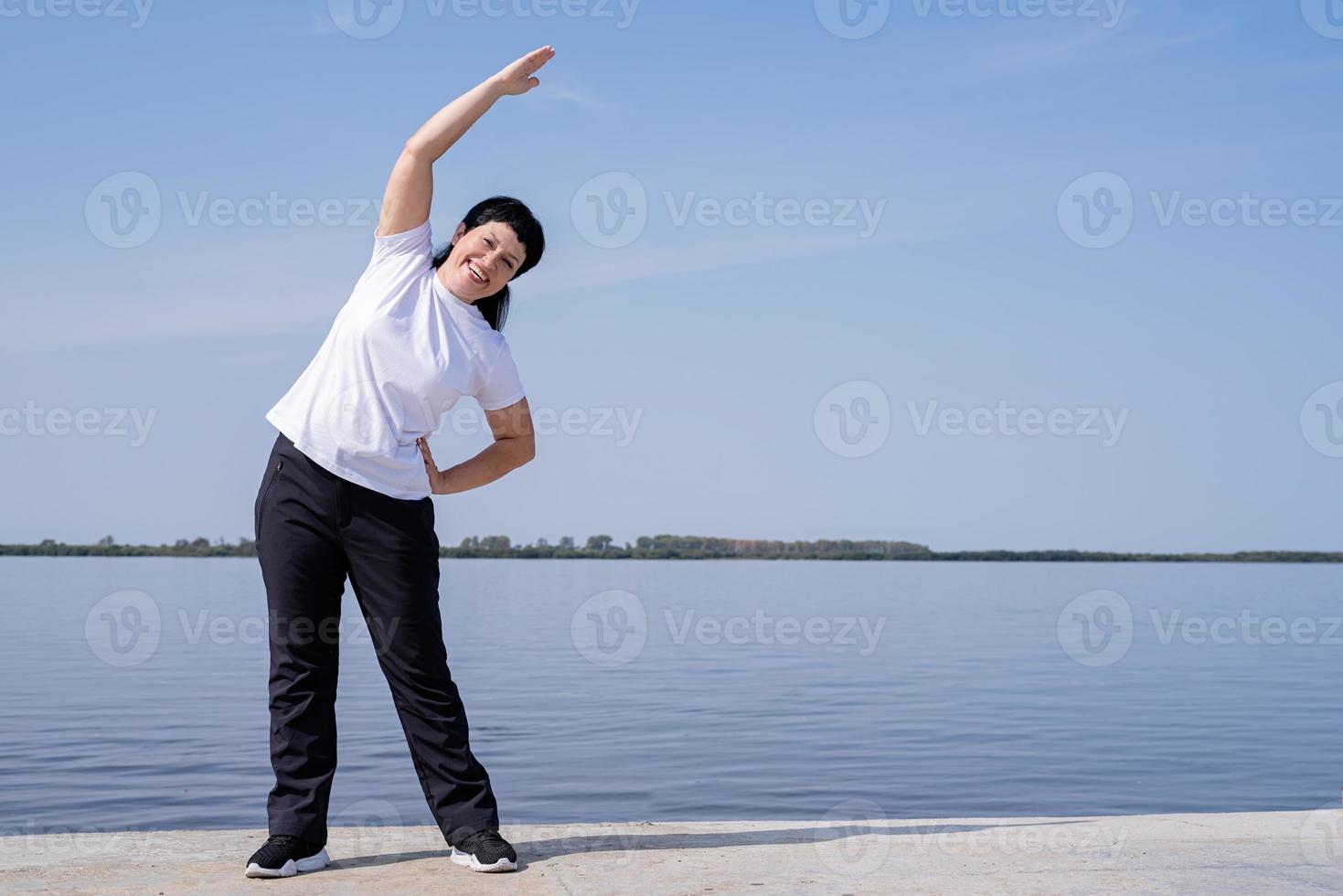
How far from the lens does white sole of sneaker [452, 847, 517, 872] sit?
11.2ft

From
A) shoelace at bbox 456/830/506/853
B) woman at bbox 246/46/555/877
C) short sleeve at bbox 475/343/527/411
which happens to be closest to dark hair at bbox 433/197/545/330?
woman at bbox 246/46/555/877

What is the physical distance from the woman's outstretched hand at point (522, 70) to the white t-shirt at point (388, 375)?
464mm

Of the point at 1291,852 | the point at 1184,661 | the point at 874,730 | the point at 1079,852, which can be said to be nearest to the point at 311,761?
the point at 1079,852

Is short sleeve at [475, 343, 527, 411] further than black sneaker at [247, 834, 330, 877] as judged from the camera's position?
Yes

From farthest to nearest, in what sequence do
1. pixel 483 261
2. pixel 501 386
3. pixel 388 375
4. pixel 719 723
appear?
pixel 719 723 < pixel 501 386 < pixel 483 261 < pixel 388 375

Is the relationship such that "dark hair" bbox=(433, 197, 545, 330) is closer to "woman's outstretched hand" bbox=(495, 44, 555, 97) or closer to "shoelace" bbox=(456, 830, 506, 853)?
"woman's outstretched hand" bbox=(495, 44, 555, 97)

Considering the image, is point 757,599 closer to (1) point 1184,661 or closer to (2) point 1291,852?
(1) point 1184,661

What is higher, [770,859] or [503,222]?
[503,222]

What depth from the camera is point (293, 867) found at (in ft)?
11.3

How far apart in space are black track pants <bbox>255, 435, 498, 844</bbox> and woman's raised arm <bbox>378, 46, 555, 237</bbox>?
0.76m

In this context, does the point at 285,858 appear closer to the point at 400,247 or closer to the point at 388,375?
the point at 388,375

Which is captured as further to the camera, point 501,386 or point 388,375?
point 501,386

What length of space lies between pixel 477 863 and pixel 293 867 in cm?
49

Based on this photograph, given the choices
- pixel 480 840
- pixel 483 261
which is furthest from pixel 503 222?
pixel 480 840
